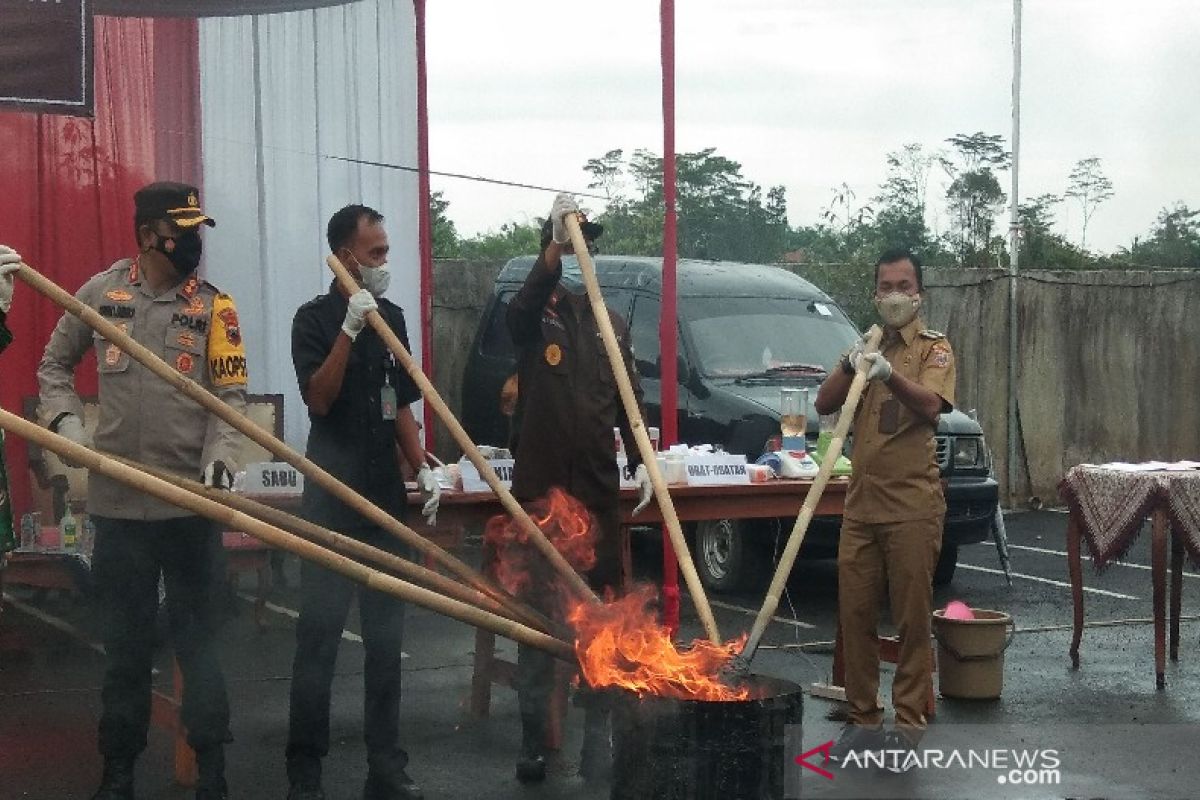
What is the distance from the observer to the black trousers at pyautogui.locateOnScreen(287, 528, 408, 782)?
5.59m

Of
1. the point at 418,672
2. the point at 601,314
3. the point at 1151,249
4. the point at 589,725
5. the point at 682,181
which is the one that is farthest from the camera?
the point at 1151,249

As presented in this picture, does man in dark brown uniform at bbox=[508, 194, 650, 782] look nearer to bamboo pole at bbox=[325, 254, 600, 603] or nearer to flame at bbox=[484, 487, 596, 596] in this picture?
flame at bbox=[484, 487, 596, 596]

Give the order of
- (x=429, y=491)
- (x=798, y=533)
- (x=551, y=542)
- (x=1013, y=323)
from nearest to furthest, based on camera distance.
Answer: (x=798, y=533) < (x=551, y=542) < (x=429, y=491) < (x=1013, y=323)

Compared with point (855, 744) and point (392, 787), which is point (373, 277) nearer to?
point (392, 787)

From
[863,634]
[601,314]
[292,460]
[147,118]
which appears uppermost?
[147,118]

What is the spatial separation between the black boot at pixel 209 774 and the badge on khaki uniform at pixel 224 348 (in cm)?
130

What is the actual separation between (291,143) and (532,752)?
3336 mm

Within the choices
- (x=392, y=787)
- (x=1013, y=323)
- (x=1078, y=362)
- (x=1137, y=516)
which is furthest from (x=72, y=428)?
(x=1078, y=362)

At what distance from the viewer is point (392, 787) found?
5695 mm

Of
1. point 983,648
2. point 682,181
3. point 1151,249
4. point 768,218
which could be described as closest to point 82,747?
point 983,648

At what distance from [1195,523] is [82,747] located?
17.4 ft

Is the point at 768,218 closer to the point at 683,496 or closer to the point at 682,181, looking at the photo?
the point at 682,181

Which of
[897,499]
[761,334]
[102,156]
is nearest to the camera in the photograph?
[897,499]

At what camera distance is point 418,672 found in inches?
321
